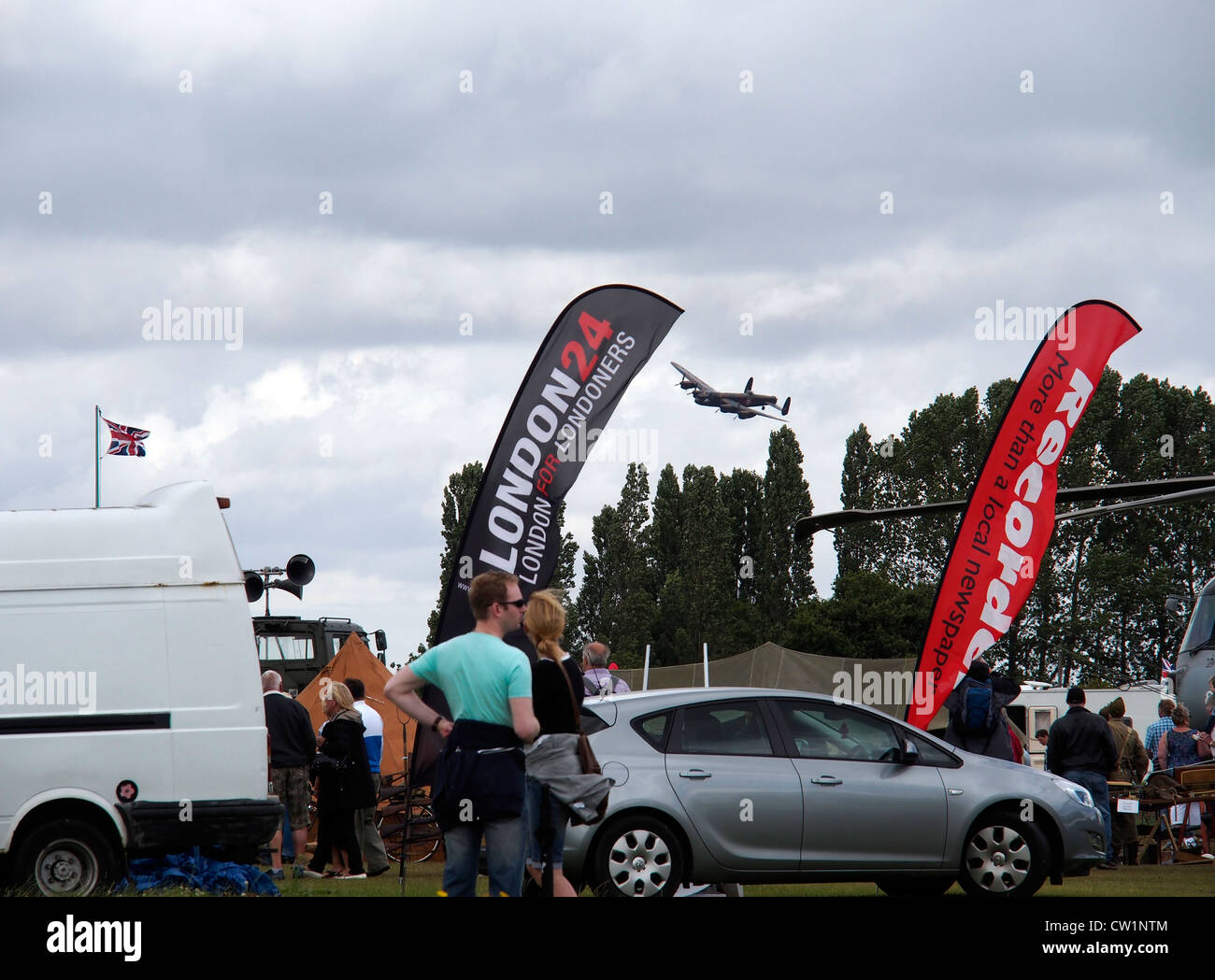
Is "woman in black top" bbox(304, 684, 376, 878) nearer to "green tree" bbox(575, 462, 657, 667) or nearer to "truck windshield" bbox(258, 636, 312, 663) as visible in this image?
"truck windshield" bbox(258, 636, 312, 663)

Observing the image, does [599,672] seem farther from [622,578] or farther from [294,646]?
[622,578]

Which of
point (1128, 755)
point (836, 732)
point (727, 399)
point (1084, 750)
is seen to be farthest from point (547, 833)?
point (727, 399)

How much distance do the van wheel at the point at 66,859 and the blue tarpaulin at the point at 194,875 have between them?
0.27 m

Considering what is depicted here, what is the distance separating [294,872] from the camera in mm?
13859

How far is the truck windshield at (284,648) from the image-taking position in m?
26.7

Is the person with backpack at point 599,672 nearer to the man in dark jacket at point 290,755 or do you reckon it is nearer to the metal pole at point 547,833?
the man in dark jacket at point 290,755

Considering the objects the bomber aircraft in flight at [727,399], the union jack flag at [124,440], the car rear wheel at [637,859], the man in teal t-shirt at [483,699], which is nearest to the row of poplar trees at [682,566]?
the bomber aircraft in flight at [727,399]

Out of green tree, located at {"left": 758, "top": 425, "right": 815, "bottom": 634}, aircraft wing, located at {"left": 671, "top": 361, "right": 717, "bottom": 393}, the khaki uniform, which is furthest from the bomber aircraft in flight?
the khaki uniform

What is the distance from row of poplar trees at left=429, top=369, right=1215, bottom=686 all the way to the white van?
58234 mm
